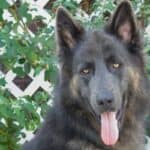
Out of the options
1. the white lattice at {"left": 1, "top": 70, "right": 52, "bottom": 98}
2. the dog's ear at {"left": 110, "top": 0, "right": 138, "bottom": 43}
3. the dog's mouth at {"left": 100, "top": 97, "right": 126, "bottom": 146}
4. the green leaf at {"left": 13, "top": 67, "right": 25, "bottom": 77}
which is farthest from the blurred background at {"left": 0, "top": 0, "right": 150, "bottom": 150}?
the dog's mouth at {"left": 100, "top": 97, "right": 126, "bottom": 146}

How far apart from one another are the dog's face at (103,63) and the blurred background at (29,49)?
39cm

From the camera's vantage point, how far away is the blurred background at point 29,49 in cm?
552

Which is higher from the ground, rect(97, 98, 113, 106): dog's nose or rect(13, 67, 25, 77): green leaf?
rect(97, 98, 113, 106): dog's nose

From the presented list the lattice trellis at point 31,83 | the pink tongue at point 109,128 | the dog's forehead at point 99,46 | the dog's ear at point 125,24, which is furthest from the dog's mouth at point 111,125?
the lattice trellis at point 31,83

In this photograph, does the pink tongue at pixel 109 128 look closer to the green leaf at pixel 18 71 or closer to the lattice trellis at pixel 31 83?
the green leaf at pixel 18 71

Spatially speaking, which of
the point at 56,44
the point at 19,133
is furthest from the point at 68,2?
the point at 19,133

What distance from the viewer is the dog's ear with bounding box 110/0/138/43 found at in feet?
16.2

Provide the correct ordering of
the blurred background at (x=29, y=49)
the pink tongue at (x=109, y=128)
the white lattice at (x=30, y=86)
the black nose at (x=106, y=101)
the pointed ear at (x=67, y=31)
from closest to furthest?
the black nose at (x=106, y=101) < the pink tongue at (x=109, y=128) < the pointed ear at (x=67, y=31) < the blurred background at (x=29, y=49) < the white lattice at (x=30, y=86)

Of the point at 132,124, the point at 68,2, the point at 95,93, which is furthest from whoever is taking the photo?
the point at 68,2

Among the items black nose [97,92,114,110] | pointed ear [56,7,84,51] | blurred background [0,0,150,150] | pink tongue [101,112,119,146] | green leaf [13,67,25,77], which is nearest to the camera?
black nose [97,92,114,110]

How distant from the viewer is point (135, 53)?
16.3ft

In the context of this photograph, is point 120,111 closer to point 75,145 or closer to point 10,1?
point 75,145

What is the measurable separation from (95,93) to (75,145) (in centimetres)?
45

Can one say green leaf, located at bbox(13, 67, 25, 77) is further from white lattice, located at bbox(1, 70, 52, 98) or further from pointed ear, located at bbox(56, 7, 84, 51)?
pointed ear, located at bbox(56, 7, 84, 51)
